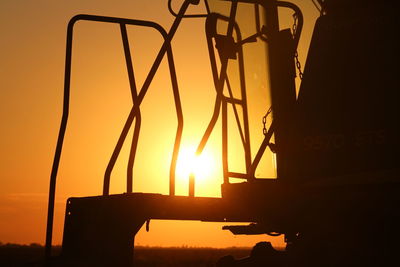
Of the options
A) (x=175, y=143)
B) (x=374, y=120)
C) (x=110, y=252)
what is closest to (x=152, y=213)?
(x=110, y=252)

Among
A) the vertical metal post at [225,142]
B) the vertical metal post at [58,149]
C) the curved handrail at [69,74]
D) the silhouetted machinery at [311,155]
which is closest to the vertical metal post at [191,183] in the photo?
the silhouetted machinery at [311,155]

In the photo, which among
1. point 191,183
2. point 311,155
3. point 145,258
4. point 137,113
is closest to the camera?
point 191,183

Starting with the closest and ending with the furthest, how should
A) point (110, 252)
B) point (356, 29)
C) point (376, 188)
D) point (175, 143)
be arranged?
point (110, 252)
point (376, 188)
point (175, 143)
point (356, 29)

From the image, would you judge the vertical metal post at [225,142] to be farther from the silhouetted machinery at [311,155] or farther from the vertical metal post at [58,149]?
the vertical metal post at [58,149]

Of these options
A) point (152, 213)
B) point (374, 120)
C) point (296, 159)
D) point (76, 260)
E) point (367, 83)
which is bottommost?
point (76, 260)

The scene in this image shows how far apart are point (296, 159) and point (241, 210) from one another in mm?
731

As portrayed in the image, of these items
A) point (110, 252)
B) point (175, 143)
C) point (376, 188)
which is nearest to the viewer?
point (110, 252)

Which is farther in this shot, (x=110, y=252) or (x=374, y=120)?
(x=374, y=120)

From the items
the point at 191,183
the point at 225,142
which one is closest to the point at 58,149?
the point at 191,183

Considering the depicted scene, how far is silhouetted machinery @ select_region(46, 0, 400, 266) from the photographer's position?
373 cm

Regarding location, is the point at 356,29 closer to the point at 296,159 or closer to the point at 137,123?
the point at 296,159

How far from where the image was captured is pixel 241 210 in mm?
4082

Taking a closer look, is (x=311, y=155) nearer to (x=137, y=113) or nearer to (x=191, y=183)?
(x=191, y=183)

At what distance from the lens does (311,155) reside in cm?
435
